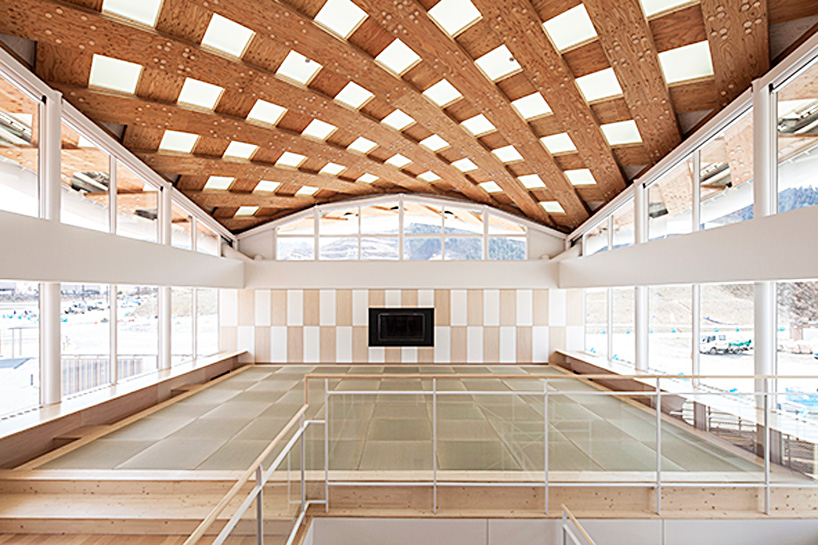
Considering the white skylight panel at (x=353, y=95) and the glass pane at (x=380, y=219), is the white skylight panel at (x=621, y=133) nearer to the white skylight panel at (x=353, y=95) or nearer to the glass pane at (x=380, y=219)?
the white skylight panel at (x=353, y=95)

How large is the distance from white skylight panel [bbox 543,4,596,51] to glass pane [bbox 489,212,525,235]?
6580 mm

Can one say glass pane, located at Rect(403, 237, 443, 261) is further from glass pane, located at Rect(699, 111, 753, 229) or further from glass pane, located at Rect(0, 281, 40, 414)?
glass pane, located at Rect(0, 281, 40, 414)

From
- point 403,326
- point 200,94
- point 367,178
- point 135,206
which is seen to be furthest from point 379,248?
point 200,94

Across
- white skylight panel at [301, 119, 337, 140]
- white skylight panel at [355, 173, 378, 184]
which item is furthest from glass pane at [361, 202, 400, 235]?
white skylight panel at [301, 119, 337, 140]

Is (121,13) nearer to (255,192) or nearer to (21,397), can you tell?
(21,397)

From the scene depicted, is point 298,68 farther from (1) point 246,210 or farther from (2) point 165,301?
(1) point 246,210

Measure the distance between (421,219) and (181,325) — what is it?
6227 millimetres

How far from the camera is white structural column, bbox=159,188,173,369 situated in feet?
28.8

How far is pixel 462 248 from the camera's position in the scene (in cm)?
1166

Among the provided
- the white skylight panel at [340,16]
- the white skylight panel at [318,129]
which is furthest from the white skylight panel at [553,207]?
the white skylight panel at [340,16]

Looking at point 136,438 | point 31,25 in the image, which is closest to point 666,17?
point 31,25

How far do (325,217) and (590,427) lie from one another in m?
8.71

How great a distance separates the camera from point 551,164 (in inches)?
323

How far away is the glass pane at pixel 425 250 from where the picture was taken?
11.6 m
